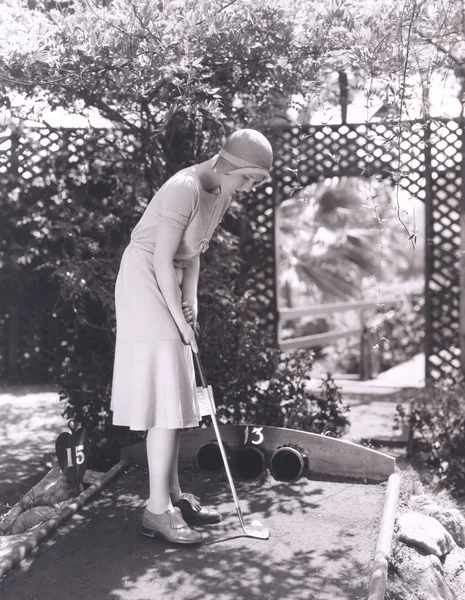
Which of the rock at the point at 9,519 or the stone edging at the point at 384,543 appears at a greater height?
the stone edging at the point at 384,543

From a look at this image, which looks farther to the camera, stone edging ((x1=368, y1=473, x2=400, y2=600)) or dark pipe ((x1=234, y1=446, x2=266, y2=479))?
dark pipe ((x1=234, y1=446, x2=266, y2=479))

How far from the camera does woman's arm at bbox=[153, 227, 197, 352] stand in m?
3.37

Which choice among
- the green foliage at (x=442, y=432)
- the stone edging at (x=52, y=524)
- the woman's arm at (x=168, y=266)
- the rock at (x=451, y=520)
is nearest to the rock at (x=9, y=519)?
the stone edging at (x=52, y=524)

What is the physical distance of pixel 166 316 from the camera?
352cm

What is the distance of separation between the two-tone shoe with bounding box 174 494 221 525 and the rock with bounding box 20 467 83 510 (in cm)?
87

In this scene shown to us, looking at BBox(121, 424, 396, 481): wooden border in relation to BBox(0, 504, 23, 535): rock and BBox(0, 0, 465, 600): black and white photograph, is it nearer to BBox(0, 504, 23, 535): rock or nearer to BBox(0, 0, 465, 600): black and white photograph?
BBox(0, 0, 465, 600): black and white photograph

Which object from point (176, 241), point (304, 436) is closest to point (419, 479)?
point (304, 436)

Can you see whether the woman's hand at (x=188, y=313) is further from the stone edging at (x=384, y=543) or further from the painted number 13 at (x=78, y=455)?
the stone edging at (x=384, y=543)

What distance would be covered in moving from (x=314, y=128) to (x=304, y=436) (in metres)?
3.06

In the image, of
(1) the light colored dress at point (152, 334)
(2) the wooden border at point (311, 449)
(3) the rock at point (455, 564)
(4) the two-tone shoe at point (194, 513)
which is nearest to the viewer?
(1) the light colored dress at point (152, 334)

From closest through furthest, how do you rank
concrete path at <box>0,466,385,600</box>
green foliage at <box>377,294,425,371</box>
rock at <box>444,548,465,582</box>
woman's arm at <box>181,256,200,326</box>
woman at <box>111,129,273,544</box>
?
concrete path at <box>0,466,385,600</box>
woman at <box>111,129,273,544</box>
woman's arm at <box>181,256,200,326</box>
rock at <box>444,548,465,582</box>
green foliage at <box>377,294,425,371</box>

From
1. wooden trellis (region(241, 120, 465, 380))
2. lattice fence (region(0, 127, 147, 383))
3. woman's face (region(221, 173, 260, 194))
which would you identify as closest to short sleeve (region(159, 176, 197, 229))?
woman's face (region(221, 173, 260, 194))

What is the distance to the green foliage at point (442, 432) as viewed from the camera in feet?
17.2

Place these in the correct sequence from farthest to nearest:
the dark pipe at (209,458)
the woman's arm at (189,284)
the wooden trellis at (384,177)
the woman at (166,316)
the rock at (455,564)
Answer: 1. the wooden trellis at (384,177)
2. the dark pipe at (209,458)
3. the rock at (455,564)
4. the woman's arm at (189,284)
5. the woman at (166,316)
